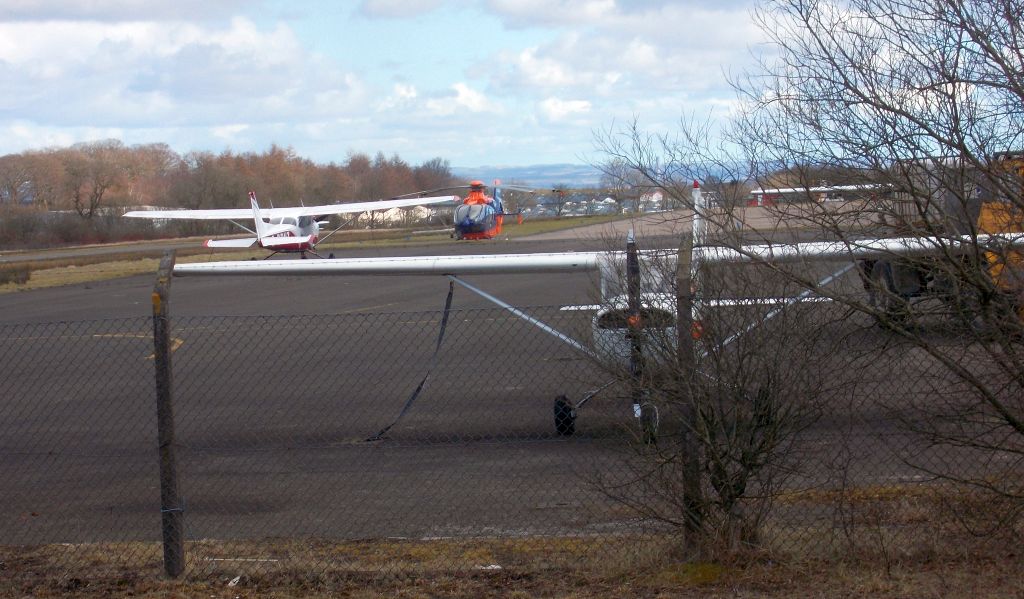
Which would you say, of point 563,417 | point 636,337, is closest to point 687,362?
point 636,337

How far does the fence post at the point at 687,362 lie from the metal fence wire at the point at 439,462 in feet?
0.31

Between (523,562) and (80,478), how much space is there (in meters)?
4.34

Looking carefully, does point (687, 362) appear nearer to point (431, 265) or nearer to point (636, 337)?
point (636, 337)

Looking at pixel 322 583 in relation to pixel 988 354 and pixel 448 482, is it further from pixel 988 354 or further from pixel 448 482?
pixel 988 354

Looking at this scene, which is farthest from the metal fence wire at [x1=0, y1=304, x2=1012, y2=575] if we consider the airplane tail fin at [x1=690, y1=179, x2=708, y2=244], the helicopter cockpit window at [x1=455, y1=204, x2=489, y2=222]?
the helicopter cockpit window at [x1=455, y1=204, x2=489, y2=222]

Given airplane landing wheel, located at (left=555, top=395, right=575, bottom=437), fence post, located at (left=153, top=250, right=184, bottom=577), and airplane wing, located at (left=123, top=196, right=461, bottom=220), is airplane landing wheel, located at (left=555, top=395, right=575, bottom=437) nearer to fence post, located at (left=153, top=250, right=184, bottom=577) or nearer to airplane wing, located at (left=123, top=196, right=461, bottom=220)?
fence post, located at (left=153, top=250, right=184, bottom=577)

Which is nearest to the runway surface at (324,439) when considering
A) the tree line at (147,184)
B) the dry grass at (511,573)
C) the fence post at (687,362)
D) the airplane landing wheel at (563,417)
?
the airplane landing wheel at (563,417)

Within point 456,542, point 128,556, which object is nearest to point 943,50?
point 456,542

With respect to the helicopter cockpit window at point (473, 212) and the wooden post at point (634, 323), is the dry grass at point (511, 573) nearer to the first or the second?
the wooden post at point (634, 323)

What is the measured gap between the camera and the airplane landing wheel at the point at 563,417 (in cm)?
799

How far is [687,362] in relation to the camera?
4875 millimetres

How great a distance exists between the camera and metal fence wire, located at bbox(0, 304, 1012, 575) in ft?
16.9

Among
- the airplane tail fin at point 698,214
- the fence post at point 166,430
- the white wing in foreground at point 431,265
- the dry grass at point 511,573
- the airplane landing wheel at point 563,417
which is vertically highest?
the airplane tail fin at point 698,214

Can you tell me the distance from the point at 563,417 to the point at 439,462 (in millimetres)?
1043
